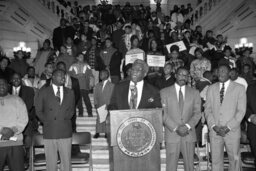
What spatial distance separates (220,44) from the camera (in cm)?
1341

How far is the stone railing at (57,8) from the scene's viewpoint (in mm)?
17998

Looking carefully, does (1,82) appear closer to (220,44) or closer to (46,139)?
(46,139)

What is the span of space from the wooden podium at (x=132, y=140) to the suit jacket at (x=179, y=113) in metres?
1.30

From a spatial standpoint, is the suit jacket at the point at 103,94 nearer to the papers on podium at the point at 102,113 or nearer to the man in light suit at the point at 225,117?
the papers on podium at the point at 102,113

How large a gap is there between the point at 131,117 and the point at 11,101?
219 cm

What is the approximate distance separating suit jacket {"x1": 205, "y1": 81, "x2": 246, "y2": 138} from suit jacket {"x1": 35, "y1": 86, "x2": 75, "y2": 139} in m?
2.18

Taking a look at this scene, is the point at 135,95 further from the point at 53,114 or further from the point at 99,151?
the point at 99,151

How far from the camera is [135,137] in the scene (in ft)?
15.9

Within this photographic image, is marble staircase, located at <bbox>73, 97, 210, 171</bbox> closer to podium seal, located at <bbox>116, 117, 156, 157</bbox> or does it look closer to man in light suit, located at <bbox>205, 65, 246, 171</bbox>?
man in light suit, located at <bbox>205, 65, 246, 171</bbox>

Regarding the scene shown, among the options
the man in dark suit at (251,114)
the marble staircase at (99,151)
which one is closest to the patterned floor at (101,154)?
the marble staircase at (99,151)

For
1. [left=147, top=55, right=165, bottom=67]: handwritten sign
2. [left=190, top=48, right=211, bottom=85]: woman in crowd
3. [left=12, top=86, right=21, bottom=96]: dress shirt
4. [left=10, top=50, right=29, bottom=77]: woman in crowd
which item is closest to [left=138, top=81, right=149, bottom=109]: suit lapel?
[left=12, top=86, right=21, bottom=96]: dress shirt

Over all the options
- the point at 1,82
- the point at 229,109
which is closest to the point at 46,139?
the point at 1,82

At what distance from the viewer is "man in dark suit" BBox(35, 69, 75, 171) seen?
6320mm

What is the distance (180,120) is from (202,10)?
48.9ft
